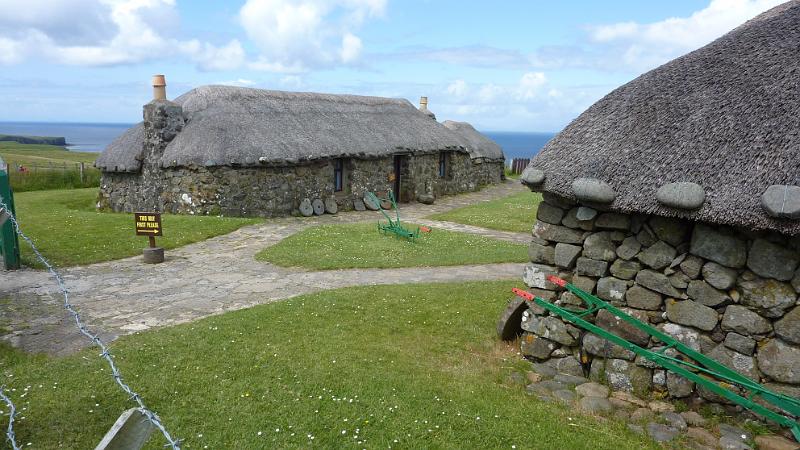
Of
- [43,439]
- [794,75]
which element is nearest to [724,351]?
[794,75]

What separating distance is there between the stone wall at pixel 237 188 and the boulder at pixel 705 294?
16.9 metres

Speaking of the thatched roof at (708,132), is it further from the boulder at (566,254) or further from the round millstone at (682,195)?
the boulder at (566,254)

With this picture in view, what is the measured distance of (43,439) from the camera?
5883 millimetres

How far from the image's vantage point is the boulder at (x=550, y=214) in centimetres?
791

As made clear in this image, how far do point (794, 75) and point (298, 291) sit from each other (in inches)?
359

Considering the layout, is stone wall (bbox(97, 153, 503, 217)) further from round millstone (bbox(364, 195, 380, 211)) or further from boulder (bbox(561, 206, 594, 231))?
boulder (bbox(561, 206, 594, 231))

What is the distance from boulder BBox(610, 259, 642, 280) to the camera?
7.23m

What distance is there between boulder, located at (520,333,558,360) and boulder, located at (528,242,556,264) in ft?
3.77

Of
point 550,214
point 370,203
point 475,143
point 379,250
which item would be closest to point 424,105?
point 475,143

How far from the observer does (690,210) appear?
6.31 metres

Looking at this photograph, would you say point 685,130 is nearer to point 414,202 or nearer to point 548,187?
point 548,187

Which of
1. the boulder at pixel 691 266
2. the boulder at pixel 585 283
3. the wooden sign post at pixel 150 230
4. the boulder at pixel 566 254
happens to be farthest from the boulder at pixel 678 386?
the wooden sign post at pixel 150 230

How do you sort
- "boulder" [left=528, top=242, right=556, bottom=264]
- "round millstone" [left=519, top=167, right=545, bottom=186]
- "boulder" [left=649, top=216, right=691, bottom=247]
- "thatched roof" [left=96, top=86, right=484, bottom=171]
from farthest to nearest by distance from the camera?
Result: "thatched roof" [left=96, top=86, right=484, bottom=171] < "boulder" [left=528, top=242, right=556, bottom=264] < "round millstone" [left=519, top=167, right=545, bottom=186] < "boulder" [left=649, top=216, right=691, bottom=247]

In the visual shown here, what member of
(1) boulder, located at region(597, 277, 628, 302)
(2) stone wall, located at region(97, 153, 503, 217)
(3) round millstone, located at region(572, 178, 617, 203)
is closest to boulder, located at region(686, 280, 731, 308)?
(1) boulder, located at region(597, 277, 628, 302)
